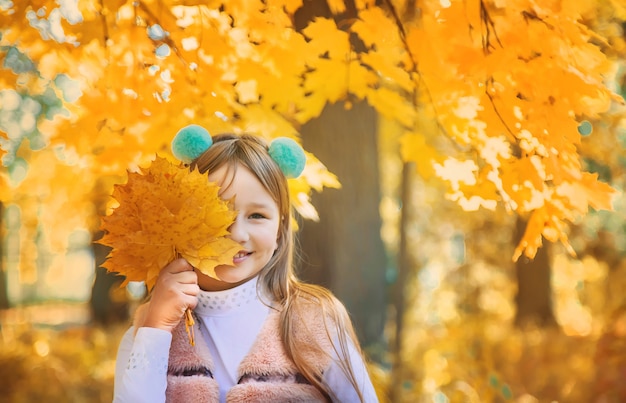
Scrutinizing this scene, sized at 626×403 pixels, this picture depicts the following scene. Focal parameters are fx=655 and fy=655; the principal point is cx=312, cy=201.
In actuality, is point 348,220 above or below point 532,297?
above

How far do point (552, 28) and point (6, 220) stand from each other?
1.58 meters

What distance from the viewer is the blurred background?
173cm

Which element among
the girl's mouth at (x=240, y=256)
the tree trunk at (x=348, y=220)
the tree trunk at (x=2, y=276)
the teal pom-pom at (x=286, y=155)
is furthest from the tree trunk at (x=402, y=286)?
the tree trunk at (x=2, y=276)

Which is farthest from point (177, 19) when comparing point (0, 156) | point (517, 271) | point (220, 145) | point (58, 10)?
point (517, 271)

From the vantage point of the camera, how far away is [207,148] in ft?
4.71

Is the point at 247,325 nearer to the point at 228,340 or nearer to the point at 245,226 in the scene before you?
the point at 228,340

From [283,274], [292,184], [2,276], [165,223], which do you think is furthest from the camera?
[2,276]

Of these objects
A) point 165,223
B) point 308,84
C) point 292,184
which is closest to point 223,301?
point 165,223

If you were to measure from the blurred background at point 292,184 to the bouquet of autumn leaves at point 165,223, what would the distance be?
461 mm

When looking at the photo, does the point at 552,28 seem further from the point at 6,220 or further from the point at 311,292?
the point at 6,220

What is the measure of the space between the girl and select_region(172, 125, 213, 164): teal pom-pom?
0.5 inches

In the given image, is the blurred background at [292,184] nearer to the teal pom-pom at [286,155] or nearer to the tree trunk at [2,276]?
the tree trunk at [2,276]

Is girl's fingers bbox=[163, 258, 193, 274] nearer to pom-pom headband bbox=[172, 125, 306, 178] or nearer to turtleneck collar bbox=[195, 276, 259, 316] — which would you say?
turtleneck collar bbox=[195, 276, 259, 316]

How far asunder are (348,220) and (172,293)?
2.07 feet
